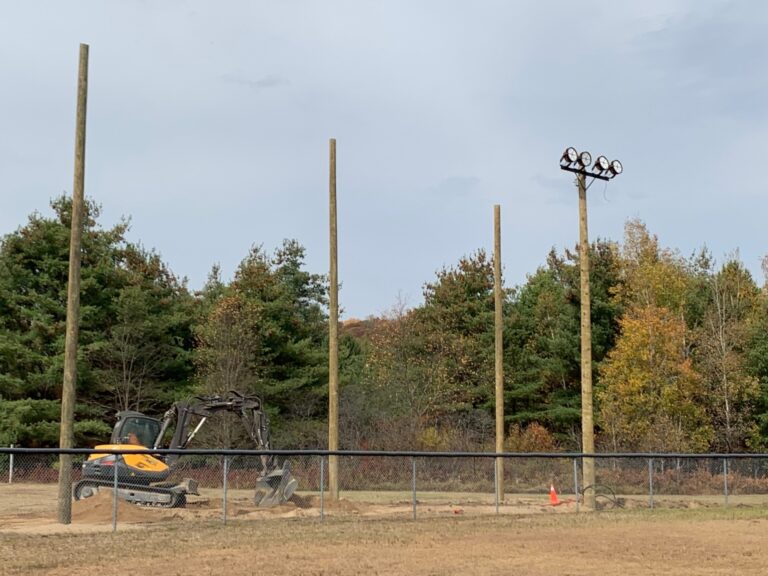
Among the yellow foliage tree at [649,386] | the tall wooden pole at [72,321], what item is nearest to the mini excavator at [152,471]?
the tall wooden pole at [72,321]

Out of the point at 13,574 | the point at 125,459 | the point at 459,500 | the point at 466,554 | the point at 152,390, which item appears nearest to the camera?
the point at 13,574

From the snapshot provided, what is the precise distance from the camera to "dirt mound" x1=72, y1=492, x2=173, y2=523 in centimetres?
2094

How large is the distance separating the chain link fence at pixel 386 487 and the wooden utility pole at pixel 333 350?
525 millimetres

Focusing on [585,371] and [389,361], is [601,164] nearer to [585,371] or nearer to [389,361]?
[585,371]

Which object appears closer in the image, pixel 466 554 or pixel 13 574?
pixel 13 574

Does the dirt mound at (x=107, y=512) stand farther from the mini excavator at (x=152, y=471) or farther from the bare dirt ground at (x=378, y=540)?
the mini excavator at (x=152, y=471)

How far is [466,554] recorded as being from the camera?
15539 millimetres

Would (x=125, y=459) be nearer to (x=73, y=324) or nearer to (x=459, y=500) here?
(x=73, y=324)

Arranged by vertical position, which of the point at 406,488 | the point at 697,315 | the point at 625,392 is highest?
A: the point at 697,315

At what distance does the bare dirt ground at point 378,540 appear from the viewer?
13.9 metres

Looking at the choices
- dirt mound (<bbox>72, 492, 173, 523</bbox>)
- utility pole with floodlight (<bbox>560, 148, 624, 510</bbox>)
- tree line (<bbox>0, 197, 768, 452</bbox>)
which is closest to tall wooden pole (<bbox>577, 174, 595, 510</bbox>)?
utility pole with floodlight (<bbox>560, 148, 624, 510</bbox>)

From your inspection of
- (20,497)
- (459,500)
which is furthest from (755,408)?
(20,497)

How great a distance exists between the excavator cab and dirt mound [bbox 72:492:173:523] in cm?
228

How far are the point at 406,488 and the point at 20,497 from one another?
41.5ft
